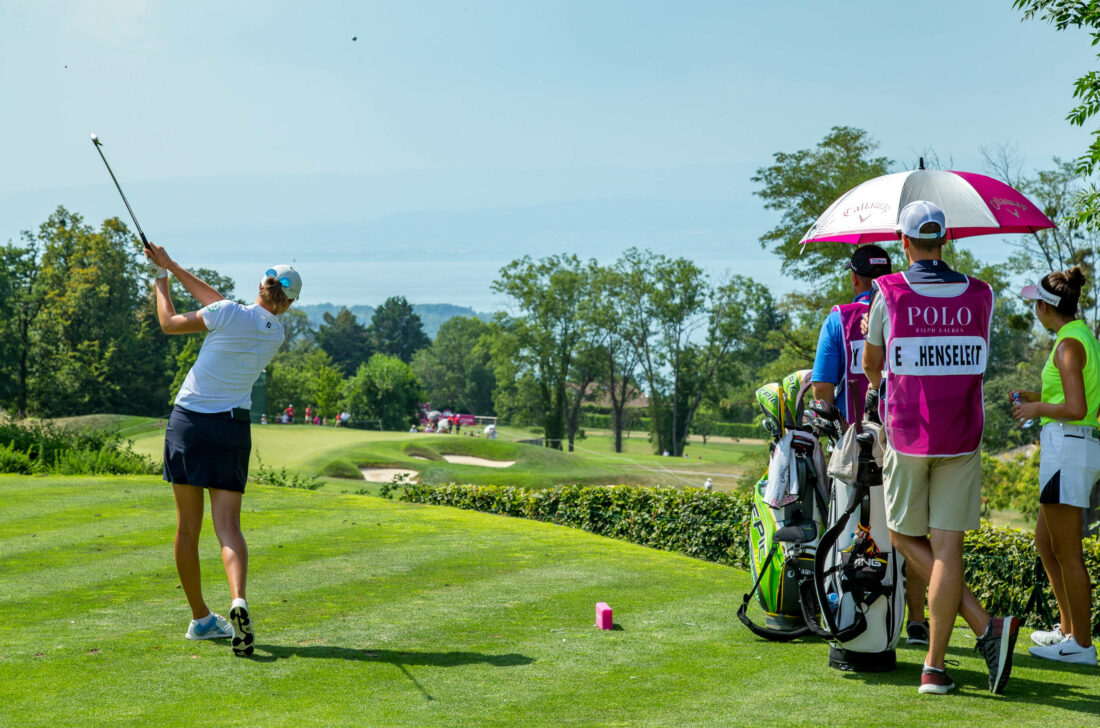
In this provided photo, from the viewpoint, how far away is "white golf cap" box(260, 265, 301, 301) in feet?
19.3

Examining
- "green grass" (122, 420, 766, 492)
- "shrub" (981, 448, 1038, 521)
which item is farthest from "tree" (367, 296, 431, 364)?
"shrub" (981, 448, 1038, 521)

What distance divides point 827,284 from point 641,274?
37355mm

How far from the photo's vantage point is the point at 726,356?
248ft

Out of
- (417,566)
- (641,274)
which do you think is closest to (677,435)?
(641,274)

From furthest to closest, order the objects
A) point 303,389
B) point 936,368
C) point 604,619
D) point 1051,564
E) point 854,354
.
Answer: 1. point 303,389
2. point 604,619
3. point 1051,564
4. point 854,354
5. point 936,368

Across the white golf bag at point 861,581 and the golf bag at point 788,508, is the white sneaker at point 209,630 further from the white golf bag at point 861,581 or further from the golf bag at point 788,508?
the white golf bag at point 861,581

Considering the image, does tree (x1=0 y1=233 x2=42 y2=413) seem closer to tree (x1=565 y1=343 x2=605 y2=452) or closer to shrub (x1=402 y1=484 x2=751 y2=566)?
tree (x1=565 y1=343 x2=605 y2=452)

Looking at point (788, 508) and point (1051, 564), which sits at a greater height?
point (788, 508)

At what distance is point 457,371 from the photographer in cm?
13488

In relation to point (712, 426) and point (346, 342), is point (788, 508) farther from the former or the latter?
point (346, 342)

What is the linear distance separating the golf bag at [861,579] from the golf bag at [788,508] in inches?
21.4

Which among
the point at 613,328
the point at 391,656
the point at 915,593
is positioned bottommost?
the point at 391,656

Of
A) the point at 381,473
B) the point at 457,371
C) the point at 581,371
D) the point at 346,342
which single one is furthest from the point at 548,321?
the point at 346,342

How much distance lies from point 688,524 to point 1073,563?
6024mm
